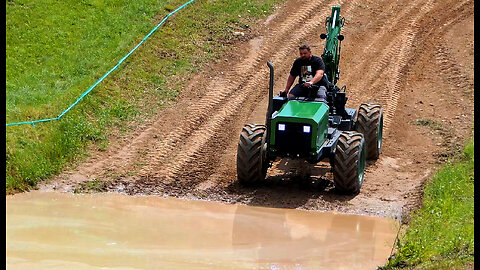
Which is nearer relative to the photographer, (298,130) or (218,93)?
(298,130)

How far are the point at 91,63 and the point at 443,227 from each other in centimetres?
1125

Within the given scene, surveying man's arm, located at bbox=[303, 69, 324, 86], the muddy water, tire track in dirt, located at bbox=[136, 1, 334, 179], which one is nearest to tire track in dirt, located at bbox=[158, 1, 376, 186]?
tire track in dirt, located at bbox=[136, 1, 334, 179]

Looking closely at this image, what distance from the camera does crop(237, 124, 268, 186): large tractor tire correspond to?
51.5ft

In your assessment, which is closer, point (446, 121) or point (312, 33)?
point (446, 121)

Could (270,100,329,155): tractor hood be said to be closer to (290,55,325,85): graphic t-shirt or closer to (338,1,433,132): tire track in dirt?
(290,55,325,85): graphic t-shirt

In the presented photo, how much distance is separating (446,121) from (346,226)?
621 centimetres

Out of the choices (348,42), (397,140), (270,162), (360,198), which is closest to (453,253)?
(360,198)

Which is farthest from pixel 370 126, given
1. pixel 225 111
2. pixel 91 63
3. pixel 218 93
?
pixel 91 63

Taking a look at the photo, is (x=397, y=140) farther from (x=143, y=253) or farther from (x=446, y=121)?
(x=143, y=253)

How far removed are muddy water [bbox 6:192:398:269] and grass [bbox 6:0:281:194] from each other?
74.4 inches

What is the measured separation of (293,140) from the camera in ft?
50.3

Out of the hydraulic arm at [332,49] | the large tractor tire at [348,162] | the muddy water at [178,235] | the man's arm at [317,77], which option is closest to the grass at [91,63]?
the muddy water at [178,235]

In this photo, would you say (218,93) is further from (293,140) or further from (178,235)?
(178,235)

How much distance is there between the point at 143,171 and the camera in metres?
17.5
